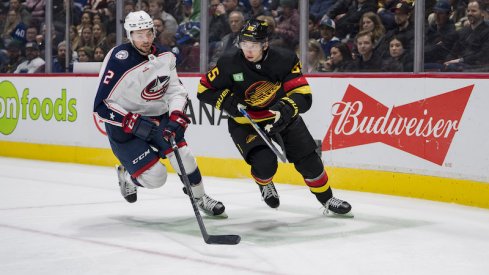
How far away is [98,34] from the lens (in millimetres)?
8875

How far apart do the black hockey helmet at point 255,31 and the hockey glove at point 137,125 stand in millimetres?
685

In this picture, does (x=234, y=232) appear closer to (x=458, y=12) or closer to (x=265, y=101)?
(x=265, y=101)

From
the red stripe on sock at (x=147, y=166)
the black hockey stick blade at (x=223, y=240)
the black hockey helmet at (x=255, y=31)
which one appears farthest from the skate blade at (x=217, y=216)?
the black hockey helmet at (x=255, y=31)

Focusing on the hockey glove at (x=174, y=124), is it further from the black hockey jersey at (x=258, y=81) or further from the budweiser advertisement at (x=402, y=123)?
the budweiser advertisement at (x=402, y=123)

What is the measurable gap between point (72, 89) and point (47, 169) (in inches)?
40.0

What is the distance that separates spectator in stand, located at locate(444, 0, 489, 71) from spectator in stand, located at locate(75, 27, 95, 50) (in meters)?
4.19

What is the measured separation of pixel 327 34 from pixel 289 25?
0.36 meters

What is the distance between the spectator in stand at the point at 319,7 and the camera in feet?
22.8

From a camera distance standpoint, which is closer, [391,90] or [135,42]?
[135,42]

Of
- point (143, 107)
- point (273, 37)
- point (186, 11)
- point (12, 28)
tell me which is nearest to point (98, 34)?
point (186, 11)

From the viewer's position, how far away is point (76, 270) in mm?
3281

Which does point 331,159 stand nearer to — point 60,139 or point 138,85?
point 138,85

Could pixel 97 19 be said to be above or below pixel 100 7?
below

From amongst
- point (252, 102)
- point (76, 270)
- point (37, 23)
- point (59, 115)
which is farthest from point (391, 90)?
point (37, 23)
